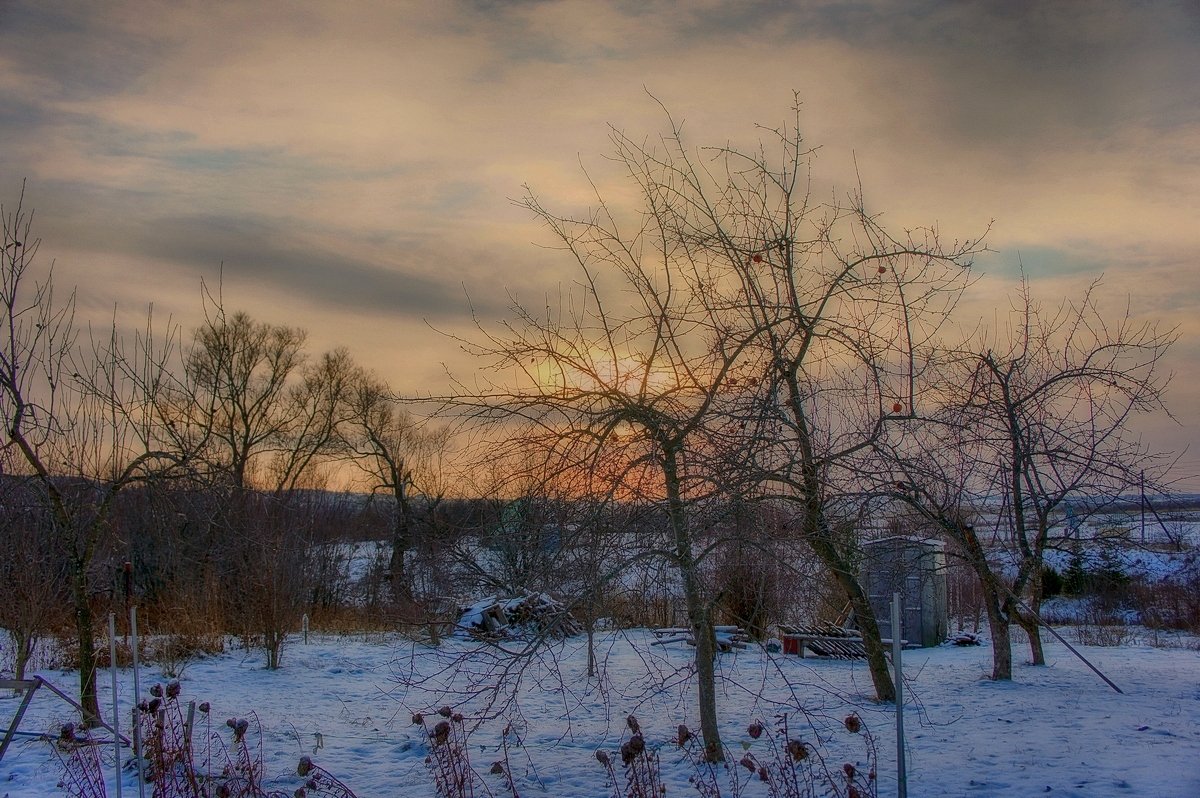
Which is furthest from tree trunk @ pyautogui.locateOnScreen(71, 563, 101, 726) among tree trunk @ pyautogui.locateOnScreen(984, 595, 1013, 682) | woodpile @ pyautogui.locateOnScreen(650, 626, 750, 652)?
tree trunk @ pyautogui.locateOnScreen(984, 595, 1013, 682)

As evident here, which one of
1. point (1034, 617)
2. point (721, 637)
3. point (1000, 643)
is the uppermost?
point (1034, 617)

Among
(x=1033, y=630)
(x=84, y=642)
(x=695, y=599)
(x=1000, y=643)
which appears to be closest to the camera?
(x=695, y=599)

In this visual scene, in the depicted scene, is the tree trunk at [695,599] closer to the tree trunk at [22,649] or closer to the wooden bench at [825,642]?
the tree trunk at [22,649]

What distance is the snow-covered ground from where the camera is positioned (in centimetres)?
671

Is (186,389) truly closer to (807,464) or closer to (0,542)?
(0,542)

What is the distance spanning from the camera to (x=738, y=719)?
9.09m

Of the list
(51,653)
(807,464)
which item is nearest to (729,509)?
(807,464)

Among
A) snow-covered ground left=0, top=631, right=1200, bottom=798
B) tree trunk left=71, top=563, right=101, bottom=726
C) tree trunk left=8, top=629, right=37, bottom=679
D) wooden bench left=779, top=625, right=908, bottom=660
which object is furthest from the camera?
wooden bench left=779, top=625, right=908, bottom=660

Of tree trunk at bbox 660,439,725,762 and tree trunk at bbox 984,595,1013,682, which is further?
tree trunk at bbox 984,595,1013,682

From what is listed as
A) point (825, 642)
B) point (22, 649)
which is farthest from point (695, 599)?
point (825, 642)

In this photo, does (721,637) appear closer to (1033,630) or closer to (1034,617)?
(1033,630)

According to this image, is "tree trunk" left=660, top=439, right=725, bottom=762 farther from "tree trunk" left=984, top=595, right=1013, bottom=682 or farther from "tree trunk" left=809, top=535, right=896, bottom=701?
"tree trunk" left=984, top=595, right=1013, bottom=682

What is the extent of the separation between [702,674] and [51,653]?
10008mm

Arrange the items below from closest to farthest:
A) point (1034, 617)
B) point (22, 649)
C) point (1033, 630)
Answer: point (22, 649), point (1034, 617), point (1033, 630)
